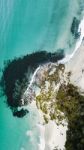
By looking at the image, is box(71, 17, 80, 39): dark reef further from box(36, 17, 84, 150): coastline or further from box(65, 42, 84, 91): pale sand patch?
box(65, 42, 84, 91): pale sand patch

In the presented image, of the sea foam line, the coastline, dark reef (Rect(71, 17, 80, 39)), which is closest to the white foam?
the coastline

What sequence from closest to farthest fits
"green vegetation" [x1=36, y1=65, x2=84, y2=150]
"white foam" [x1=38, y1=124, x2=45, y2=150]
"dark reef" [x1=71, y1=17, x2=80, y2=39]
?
"green vegetation" [x1=36, y1=65, x2=84, y2=150], "white foam" [x1=38, y1=124, x2=45, y2=150], "dark reef" [x1=71, y1=17, x2=80, y2=39]

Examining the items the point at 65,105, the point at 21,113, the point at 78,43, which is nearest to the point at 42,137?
the point at 21,113

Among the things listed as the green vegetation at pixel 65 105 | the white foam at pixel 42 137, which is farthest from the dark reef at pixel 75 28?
the white foam at pixel 42 137

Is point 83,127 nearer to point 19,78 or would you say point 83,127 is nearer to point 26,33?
point 19,78

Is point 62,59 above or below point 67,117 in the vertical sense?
above

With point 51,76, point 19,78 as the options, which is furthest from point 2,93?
point 51,76
